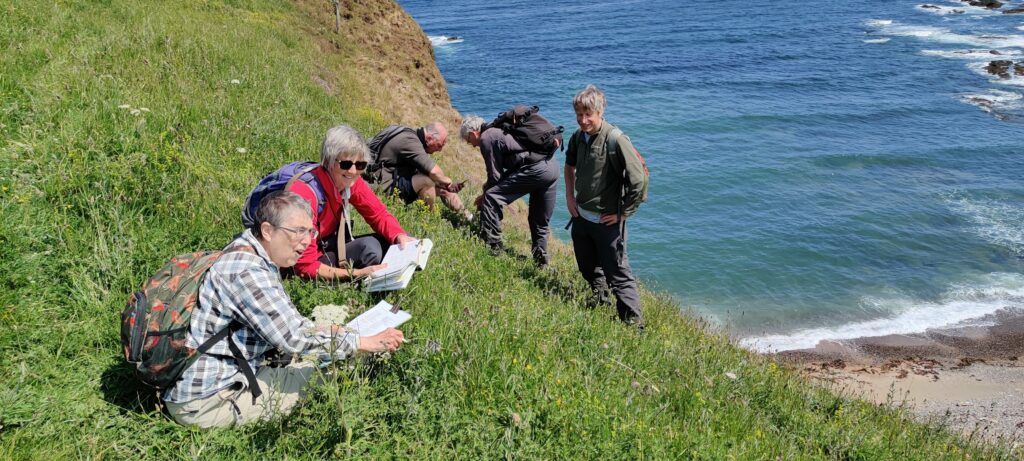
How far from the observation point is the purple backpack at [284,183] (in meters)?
4.31

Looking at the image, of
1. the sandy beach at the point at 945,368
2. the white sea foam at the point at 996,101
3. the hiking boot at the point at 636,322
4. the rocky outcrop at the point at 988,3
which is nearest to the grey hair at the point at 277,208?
the hiking boot at the point at 636,322

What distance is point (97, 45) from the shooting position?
8242 mm

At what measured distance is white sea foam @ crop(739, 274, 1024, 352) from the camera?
13.7 meters


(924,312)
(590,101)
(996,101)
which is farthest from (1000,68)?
(590,101)

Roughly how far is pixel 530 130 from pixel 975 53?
1682 inches

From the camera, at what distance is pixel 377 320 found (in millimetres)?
4016

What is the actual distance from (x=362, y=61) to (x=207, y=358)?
1788 cm

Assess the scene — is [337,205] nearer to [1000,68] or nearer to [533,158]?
[533,158]

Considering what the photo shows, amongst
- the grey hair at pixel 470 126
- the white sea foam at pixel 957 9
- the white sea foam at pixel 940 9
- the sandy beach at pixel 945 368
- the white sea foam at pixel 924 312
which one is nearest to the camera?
the grey hair at pixel 470 126

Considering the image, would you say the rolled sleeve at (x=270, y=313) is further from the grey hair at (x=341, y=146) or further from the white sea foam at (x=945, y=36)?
the white sea foam at (x=945, y=36)

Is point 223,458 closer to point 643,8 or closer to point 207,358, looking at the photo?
point 207,358

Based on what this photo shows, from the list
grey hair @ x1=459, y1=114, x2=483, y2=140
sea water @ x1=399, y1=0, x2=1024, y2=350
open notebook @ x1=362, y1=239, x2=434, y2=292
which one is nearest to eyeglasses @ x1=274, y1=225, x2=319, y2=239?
open notebook @ x1=362, y1=239, x2=434, y2=292

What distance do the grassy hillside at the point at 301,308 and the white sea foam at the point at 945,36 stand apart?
44268mm

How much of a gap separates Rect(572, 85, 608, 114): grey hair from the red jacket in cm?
211
